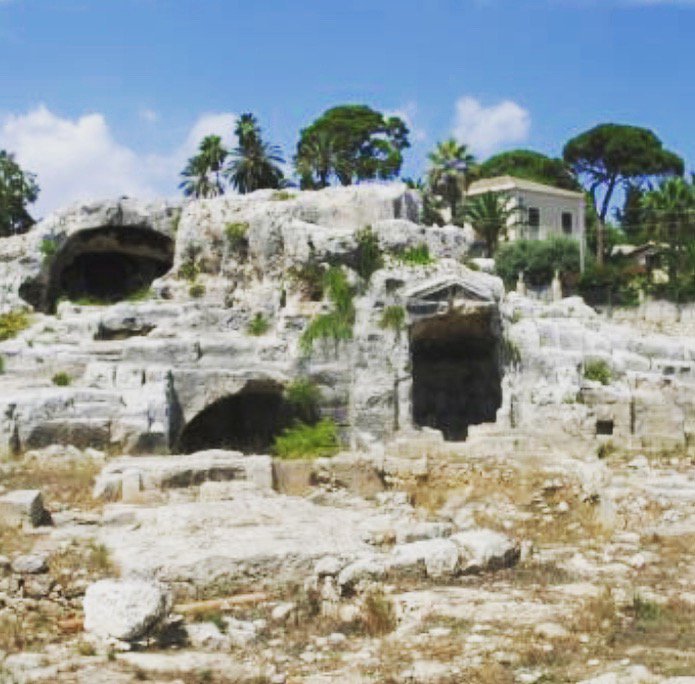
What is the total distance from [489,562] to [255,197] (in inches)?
626

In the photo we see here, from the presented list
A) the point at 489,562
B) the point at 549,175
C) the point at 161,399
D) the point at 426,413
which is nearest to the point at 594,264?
the point at 549,175

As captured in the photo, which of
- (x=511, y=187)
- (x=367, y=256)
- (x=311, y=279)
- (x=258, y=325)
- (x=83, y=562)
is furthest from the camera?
(x=511, y=187)

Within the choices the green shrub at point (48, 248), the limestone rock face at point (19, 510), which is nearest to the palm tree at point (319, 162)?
the green shrub at point (48, 248)

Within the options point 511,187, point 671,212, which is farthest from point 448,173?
point 671,212

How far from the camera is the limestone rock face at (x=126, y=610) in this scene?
777cm

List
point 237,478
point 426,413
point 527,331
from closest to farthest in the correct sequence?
1. point 237,478
2. point 527,331
3. point 426,413

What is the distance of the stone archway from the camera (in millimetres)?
26312

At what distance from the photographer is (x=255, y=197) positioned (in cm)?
2452

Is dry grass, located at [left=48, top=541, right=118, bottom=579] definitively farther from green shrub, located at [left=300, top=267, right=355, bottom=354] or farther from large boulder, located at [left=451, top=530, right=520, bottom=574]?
green shrub, located at [left=300, top=267, right=355, bottom=354]

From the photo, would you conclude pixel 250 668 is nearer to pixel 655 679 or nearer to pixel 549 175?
pixel 655 679

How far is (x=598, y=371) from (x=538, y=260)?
27908 mm

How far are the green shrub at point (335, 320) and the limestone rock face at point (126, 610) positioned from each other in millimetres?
13119

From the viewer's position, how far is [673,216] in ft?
163

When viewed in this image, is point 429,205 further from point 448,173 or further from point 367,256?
point 367,256
